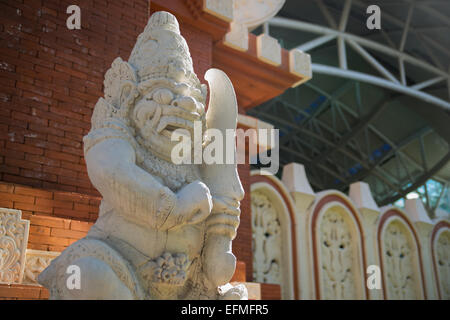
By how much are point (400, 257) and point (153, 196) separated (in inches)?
289

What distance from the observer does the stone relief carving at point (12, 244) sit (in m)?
3.31

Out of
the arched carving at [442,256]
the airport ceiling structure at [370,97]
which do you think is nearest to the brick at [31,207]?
the airport ceiling structure at [370,97]

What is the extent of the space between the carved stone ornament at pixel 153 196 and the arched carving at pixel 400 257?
6.19 m

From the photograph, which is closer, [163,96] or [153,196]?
[153,196]

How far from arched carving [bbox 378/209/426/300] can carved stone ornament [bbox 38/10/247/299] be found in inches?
244

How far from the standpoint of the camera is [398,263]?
841 cm

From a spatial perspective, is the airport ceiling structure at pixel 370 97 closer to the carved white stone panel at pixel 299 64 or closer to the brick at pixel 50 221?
the carved white stone panel at pixel 299 64

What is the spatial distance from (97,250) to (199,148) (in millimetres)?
875

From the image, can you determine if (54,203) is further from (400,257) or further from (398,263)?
(400,257)

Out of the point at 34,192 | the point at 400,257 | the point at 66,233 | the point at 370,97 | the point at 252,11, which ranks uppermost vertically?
the point at 370,97

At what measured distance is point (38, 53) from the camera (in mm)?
4336

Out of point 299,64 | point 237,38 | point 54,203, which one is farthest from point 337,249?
point 54,203

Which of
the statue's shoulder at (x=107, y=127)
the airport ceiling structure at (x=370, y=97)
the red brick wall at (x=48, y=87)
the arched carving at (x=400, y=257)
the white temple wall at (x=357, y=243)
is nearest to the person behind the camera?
the statue's shoulder at (x=107, y=127)
